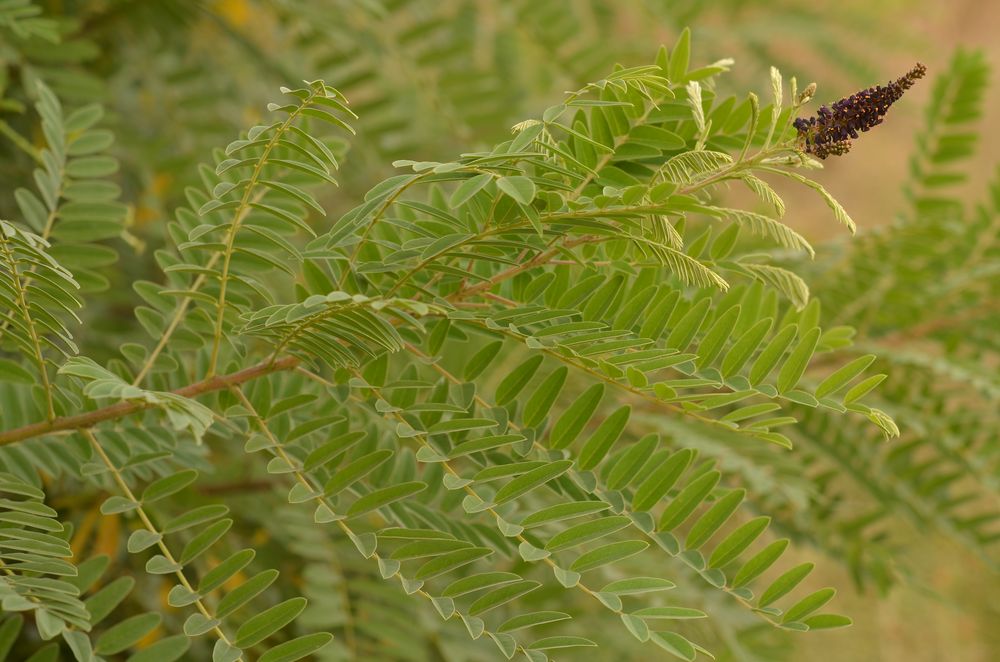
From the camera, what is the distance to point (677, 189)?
1.21ft

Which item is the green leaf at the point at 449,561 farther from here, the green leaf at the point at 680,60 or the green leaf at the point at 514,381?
the green leaf at the point at 680,60

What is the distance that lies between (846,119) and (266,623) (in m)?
0.31

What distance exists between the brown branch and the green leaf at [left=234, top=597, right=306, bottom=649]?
10 centimetres

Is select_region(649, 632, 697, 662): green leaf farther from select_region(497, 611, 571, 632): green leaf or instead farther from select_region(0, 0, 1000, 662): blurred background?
select_region(0, 0, 1000, 662): blurred background

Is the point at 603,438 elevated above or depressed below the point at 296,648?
above

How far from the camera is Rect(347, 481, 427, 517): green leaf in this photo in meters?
0.40

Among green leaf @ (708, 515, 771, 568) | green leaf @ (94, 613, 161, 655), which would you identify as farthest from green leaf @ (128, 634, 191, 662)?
green leaf @ (708, 515, 771, 568)

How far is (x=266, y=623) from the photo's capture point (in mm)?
396

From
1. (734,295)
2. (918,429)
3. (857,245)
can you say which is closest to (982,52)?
(857,245)

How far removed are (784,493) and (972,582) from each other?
1.46 metres

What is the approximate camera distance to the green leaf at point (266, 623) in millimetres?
393

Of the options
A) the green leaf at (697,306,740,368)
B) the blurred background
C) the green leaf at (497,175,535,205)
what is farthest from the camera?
the blurred background

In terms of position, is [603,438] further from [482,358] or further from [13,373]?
[13,373]

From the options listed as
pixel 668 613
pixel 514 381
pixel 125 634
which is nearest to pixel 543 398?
pixel 514 381
